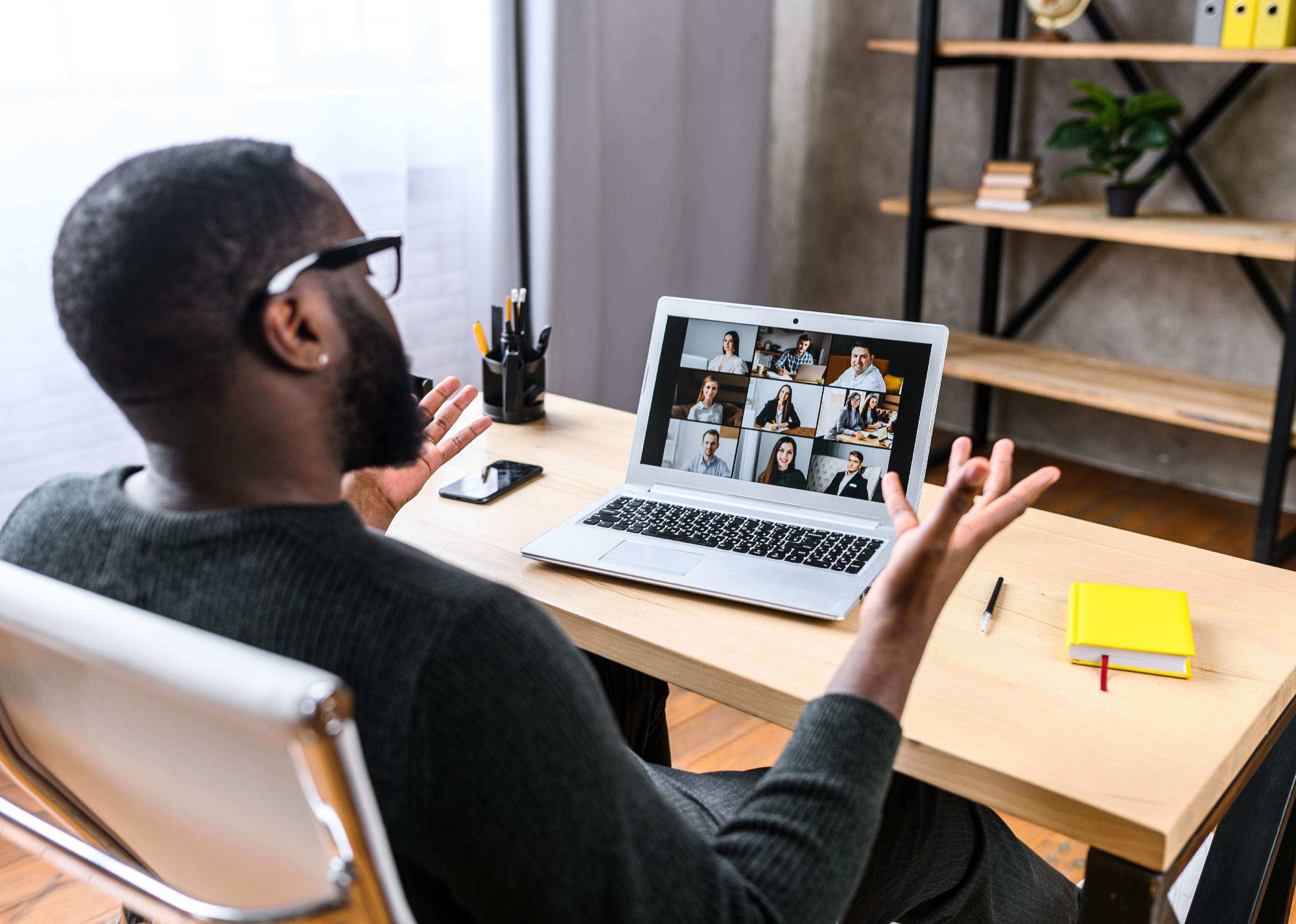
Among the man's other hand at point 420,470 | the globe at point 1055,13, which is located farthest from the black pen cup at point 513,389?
the globe at point 1055,13

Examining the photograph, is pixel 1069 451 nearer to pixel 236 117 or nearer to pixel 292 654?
pixel 236 117

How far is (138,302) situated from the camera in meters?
0.66

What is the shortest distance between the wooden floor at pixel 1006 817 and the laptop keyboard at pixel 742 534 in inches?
13.9

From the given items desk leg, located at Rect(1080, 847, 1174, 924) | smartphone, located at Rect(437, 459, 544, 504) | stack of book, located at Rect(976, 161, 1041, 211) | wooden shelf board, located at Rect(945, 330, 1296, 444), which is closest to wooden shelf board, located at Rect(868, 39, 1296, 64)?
stack of book, located at Rect(976, 161, 1041, 211)

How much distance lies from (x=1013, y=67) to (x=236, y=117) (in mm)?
2076

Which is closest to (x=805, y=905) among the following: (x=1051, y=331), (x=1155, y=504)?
(x=1155, y=504)

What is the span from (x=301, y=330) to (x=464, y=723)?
0.88 ft

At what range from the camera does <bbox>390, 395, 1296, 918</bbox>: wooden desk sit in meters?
0.84

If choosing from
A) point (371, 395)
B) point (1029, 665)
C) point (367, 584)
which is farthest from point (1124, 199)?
point (367, 584)

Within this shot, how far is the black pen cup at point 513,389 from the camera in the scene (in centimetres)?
160

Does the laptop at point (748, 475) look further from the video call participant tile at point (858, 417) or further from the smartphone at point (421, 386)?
the smartphone at point (421, 386)

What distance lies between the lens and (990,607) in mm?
1091

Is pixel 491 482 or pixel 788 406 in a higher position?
pixel 788 406

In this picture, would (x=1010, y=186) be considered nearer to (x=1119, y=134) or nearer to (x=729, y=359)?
(x=1119, y=134)
